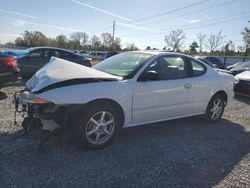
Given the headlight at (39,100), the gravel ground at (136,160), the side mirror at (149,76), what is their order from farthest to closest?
the side mirror at (149,76)
the headlight at (39,100)
the gravel ground at (136,160)

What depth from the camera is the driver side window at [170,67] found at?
14.5ft

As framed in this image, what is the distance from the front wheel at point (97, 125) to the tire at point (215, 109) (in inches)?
96.4

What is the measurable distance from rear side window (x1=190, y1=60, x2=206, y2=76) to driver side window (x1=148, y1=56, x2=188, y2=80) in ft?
0.78

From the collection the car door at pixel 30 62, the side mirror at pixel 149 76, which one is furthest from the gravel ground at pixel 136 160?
the car door at pixel 30 62

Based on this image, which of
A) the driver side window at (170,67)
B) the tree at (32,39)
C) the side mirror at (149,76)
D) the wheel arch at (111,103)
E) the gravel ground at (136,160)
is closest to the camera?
the gravel ground at (136,160)

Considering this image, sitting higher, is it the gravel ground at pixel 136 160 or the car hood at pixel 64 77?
the car hood at pixel 64 77

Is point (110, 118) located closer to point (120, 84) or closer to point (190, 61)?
point (120, 84)

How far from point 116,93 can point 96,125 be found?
0.57 m

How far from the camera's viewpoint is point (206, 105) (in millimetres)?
5277

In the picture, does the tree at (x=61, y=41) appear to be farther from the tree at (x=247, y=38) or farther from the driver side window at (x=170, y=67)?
the driver side window at (x=170, y=67)

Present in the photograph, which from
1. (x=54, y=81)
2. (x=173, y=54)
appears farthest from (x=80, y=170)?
(x=173, y=54)

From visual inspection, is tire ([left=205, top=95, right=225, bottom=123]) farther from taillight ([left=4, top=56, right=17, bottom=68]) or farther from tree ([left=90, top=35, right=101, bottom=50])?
tree ([left=90, top=35, right=101, bottom=50])

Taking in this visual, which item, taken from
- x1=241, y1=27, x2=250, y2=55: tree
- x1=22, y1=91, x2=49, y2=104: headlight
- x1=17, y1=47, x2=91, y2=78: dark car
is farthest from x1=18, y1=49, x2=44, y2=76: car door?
x1=241, y1=27, x2=250, y2=55: tree

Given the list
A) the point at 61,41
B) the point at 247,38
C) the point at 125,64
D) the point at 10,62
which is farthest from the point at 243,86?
the point at 61,41
